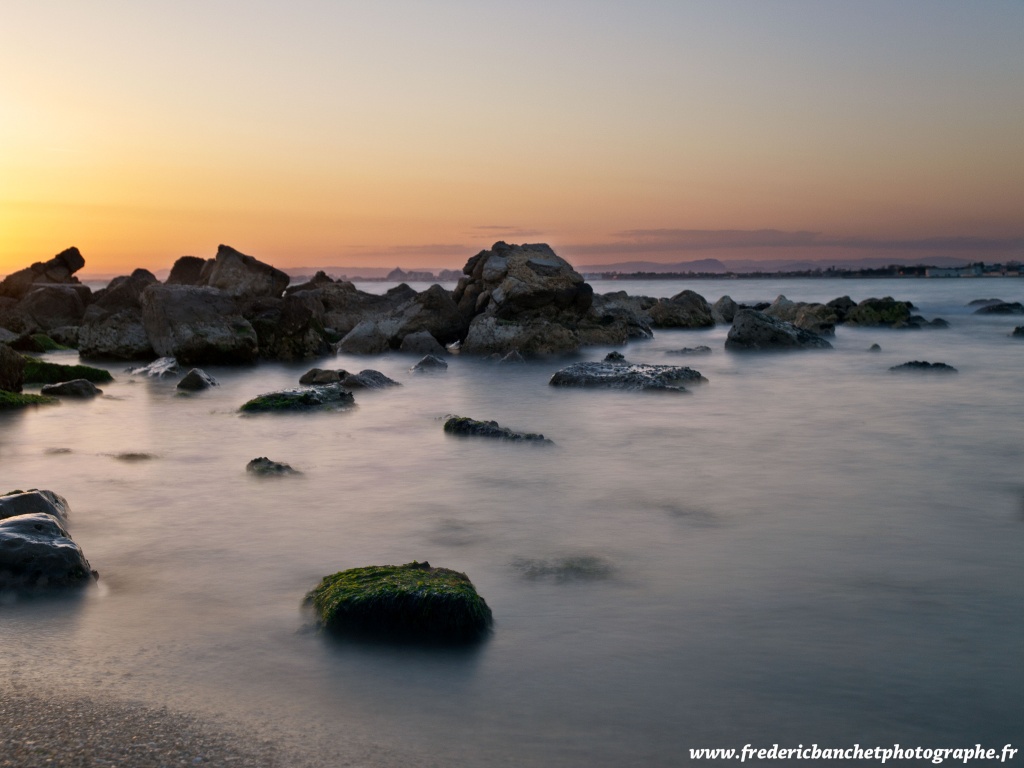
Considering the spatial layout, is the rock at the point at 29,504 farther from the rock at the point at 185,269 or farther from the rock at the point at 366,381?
the rock at the point at 185,269

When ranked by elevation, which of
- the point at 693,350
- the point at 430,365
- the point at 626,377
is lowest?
the point at 430,365

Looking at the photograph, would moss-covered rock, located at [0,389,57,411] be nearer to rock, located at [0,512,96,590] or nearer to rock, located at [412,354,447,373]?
rock, located at [412,354,447,373]

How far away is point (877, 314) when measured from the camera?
38062mm

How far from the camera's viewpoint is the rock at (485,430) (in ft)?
38.7

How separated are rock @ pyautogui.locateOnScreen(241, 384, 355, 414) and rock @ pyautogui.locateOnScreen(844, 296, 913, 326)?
92.7 feet

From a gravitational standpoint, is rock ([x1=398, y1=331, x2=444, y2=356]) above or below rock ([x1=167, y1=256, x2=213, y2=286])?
below

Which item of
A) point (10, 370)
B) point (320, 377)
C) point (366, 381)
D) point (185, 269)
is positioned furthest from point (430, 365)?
point (185, 269)

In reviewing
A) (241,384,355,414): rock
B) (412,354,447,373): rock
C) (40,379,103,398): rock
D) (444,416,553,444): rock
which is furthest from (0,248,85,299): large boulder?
(444,416,553,444): rock

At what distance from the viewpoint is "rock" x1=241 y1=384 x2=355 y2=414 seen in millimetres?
14188

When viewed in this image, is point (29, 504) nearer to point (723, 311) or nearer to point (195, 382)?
point (195, 382)

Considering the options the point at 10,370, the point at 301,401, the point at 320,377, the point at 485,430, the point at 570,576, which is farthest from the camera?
the point at 320,377

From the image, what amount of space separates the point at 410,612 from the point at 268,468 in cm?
510

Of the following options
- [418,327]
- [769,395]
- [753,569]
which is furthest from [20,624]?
[418,327]

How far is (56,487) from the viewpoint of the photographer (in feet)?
30.0
